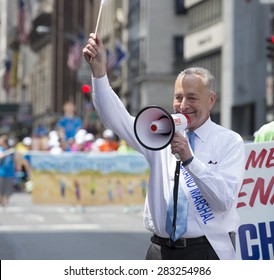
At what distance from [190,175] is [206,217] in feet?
0.83

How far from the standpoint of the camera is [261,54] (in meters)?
50.9

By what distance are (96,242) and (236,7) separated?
1451 inches

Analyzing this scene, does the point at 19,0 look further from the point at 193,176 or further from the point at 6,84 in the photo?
the point at 193,176

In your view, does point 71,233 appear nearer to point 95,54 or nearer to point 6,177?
point 6,177

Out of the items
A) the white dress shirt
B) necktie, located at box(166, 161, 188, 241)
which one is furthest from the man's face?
necktie, located at box(166, 161, 188, 241)

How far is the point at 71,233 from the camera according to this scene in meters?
19.9

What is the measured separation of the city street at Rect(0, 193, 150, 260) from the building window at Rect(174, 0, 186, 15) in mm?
38511

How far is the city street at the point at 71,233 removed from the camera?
15.7 meters

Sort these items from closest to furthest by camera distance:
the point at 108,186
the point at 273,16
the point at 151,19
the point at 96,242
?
1. the point at 96,242
2. the point at 108,186
3. the point at 273,16
4. the point at 151,19

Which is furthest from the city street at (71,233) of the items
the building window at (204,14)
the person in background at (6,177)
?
the building window at (204,14)

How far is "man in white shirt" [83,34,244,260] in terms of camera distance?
546cm

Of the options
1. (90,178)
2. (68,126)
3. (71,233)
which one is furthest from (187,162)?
Answer: (68,126)

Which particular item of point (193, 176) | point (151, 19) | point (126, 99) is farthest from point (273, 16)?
point (193, 176)

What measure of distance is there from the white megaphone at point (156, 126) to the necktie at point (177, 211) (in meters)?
0.31
